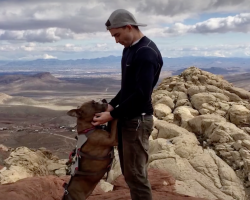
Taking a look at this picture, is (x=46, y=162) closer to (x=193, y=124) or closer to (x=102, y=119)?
(x=193, y=124)

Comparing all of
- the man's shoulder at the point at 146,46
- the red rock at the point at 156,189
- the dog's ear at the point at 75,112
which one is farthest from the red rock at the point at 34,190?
the man's shoulder at the point at 146,46

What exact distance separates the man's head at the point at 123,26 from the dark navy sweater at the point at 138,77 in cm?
13

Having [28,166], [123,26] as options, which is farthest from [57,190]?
[28,166]

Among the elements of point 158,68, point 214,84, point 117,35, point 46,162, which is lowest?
point 46,162

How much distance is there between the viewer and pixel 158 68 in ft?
14.3

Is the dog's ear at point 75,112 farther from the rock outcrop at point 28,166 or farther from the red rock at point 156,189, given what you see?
the rock outcrop at point 28,166

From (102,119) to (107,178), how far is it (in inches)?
219

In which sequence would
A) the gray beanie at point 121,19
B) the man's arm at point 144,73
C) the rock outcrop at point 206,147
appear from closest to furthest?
1. the man's arm at point 144,73
2. the gray beanie at point 121,19
3. the rock outcrop at point 206,147

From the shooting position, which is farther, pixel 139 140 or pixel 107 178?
pixel 107 178

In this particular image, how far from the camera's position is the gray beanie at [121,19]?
165 inches

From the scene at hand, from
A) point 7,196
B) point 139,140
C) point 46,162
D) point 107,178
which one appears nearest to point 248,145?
point 107,178

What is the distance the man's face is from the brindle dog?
1087 mm

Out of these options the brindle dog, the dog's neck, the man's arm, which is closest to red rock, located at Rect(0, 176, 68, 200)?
the brindle dog

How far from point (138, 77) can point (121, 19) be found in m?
0.83
